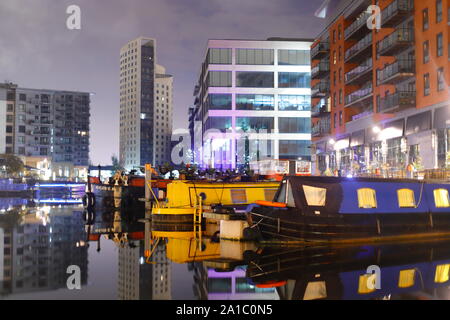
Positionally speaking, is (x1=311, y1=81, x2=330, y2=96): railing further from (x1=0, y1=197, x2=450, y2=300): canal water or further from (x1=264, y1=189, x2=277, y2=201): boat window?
(x1=0, y1=197, x2=450, y2=300): canal water

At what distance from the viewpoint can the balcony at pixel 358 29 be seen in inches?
2106

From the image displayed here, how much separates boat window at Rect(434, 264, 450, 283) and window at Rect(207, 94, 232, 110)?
74448mm

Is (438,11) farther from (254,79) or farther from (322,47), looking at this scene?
(254,79)

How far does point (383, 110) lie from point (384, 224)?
26.6m

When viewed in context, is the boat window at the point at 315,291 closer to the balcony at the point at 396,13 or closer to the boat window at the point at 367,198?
the boat window at the point at 367,198

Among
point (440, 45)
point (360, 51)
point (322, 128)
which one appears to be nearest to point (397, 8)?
point (440, 45)

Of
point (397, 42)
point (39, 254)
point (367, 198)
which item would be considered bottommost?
point (39, 254)

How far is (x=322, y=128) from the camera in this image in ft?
222

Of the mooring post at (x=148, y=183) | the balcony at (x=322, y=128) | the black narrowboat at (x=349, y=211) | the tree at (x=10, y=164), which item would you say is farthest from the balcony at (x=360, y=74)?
the tree at (x=10, y=164)

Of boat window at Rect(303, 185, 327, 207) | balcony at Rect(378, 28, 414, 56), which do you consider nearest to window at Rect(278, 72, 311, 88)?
balcony at Rect(378, 28, 414, 56)

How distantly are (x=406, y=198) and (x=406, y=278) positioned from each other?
1034 cm

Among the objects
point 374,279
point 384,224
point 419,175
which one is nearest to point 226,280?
point 374,279

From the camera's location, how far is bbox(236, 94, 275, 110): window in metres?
89.4

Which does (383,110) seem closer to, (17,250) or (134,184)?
(134,184)
